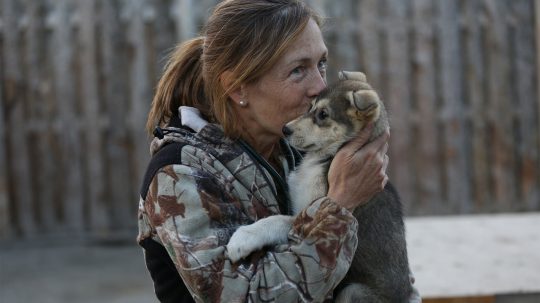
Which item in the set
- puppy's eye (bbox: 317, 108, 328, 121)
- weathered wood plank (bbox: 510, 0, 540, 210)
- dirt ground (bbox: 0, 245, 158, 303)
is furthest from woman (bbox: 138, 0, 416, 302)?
weathered wood plank (bbox: 510, 0, 540, 210)

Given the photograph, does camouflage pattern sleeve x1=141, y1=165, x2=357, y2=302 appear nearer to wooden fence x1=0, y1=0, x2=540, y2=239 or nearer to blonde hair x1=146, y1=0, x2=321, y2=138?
blonde hair x1=146, y1=0, x2=321, y2=138

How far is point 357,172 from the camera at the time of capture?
9.42ft

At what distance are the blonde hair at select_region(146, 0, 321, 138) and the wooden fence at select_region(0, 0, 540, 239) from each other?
5.27m

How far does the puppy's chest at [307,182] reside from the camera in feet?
10.3

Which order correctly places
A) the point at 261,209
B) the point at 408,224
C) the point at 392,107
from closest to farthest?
1. the point at 261,209
2. the point at 408,224
3. the point at 392,107

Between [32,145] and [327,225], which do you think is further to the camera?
[32,145]

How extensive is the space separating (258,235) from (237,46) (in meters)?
0.63

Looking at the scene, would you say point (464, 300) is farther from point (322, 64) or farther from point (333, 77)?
point (333, 77)

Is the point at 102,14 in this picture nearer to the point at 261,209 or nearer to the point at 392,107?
the point at 392,107

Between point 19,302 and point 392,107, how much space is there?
3.69m

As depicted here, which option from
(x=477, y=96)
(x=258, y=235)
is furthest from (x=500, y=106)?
(x=258, y=235)

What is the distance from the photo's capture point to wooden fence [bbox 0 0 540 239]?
829 cm

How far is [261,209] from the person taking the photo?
2.90 meters

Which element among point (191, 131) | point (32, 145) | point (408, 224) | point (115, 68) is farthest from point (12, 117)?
point (191, 131)
